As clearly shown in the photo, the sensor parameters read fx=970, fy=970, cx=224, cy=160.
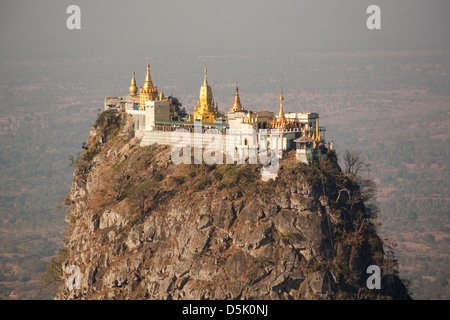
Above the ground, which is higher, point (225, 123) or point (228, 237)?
point (225, 123)

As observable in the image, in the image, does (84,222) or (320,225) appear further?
(84,222)

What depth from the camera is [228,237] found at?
243ft

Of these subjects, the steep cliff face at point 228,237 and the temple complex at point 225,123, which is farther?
the temple complex at point 225,123

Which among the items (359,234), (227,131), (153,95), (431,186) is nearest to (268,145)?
(227,131)

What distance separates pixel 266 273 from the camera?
72.0 metres

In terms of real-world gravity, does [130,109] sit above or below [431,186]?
above

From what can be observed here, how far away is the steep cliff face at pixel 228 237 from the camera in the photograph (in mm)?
72188

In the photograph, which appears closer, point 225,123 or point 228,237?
point 228,237

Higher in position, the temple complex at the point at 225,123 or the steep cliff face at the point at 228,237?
the temple complex at the point at 225,123

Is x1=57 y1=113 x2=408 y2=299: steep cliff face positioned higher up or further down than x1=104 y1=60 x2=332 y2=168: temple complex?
further down

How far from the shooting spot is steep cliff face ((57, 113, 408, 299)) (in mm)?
72188

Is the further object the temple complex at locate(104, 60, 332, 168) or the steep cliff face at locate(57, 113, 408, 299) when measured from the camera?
the temple complex at locate(104, 60, 332, 168)

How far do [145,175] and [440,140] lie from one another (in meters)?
122

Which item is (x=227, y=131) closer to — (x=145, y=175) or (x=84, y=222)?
(x=145, y=175)
